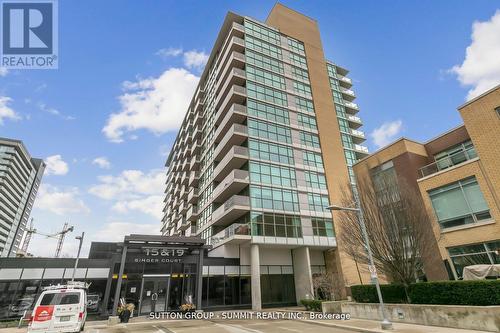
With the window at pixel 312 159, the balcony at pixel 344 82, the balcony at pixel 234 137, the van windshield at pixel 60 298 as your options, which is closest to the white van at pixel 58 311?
the van windshield at pixel 60 298

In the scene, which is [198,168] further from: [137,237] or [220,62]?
[137,237]

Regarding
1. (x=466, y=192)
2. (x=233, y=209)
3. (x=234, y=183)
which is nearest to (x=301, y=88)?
(x=234, y=183)

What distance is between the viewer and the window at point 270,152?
104 ft

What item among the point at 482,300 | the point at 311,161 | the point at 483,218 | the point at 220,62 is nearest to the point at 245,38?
the point at 220,62

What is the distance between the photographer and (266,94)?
119 ft

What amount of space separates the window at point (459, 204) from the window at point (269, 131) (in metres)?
18.3

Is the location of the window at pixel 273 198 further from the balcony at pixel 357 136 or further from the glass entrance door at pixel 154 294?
the balcony at pixel 357 136

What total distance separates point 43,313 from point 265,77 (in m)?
34.4

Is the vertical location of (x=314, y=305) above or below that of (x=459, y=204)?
below

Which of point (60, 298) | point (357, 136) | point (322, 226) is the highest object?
point (357, 136)

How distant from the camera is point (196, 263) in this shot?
25094 millimetres

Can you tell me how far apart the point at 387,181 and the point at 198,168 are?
33.2 meters

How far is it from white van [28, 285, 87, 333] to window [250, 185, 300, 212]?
18.2 metres

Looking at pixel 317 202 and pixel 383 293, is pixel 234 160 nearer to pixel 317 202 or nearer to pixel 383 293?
pixel 317 202
